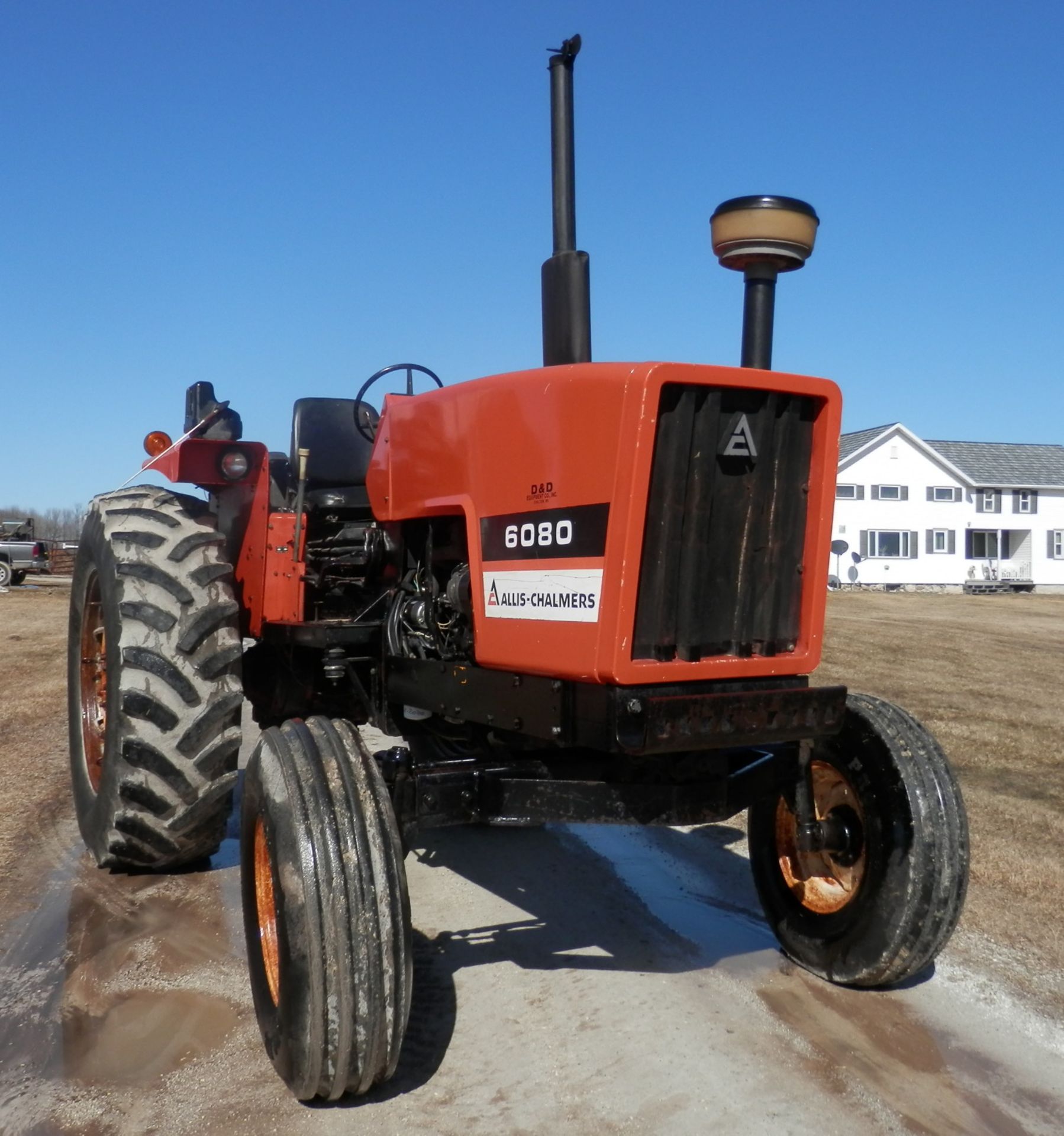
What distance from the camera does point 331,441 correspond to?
5.29m

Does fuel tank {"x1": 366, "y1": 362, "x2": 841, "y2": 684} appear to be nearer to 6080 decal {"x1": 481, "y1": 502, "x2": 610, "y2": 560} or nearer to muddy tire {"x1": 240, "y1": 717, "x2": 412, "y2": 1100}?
6080 decal {"x1": 481, "y1": 502, "x2": 610, "y2": 560}

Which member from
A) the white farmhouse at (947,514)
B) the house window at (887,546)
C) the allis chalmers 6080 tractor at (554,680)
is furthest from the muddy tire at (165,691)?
the house window at (887,546)

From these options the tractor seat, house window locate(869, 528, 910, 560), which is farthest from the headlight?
house window locate(869, 528, 910, 560)

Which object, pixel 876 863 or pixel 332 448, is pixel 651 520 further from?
pixel 332 448

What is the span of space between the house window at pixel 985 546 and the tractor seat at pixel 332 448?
43.6 metres

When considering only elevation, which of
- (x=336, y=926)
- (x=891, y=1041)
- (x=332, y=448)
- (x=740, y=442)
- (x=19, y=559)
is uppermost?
(x=332, y=448)

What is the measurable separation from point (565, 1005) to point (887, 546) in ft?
131

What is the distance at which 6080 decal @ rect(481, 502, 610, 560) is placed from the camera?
10.1ft

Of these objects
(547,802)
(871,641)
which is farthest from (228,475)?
(871,641)

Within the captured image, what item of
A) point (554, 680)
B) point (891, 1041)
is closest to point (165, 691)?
point (554, 680)

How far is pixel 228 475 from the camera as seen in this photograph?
16.8 feet

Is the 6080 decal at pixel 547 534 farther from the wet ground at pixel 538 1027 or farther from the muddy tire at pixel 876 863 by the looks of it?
the wet ground at pixel 538 1027

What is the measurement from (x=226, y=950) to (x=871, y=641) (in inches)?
519

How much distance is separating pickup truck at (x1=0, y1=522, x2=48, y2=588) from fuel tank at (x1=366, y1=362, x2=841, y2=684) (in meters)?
27.6
